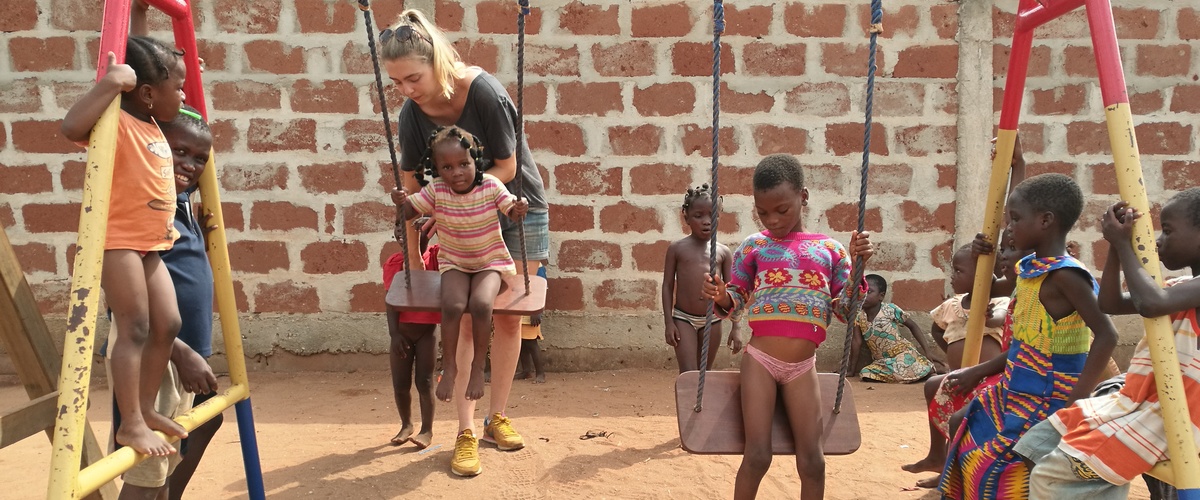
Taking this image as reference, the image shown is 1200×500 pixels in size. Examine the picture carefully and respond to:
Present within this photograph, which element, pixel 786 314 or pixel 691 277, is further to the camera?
pixel 691 277

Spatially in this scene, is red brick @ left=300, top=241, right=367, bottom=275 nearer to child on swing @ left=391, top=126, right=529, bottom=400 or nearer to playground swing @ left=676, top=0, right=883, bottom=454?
child on swing @ left=391, top=126, right=529, bottom=400

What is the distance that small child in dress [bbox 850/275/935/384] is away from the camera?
5791 millimetres

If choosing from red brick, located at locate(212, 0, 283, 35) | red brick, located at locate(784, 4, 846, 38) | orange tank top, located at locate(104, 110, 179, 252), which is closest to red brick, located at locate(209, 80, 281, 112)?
red brick, located at locate(212, 0, 283, 35)

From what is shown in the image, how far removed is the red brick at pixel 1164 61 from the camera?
570 cm

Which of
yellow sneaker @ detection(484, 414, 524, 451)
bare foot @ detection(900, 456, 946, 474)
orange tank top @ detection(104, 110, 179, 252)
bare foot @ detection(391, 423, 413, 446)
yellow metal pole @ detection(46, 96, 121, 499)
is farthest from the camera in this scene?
bare foot @ detection(391, 423, 413, 446)

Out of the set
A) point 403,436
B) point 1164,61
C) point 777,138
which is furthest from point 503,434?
point 1164,61

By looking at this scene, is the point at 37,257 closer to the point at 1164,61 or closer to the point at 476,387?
the point at 476,387

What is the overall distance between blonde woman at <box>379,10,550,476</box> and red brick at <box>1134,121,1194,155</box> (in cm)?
425

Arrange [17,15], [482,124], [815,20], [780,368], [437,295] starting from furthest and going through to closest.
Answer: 1. [815,20]
2. [17,15]
3. [482,124]
4. [437,295]
5. [780,368]

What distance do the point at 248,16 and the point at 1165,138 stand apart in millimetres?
6078

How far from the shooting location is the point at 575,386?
5.67 m

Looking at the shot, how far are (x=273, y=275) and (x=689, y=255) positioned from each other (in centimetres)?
288

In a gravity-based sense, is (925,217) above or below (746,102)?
below

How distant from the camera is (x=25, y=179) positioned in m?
5.57
